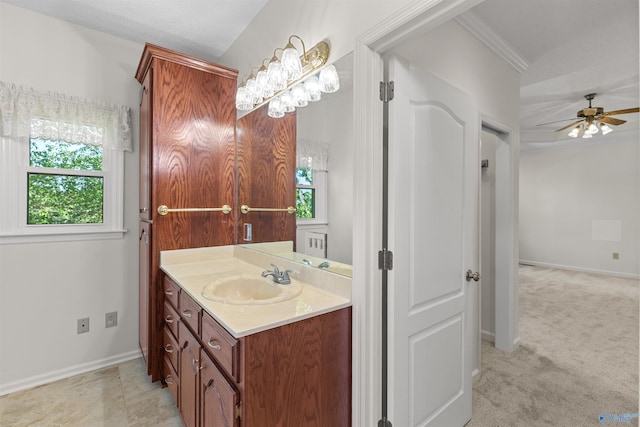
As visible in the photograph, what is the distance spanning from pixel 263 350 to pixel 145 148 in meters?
1.86

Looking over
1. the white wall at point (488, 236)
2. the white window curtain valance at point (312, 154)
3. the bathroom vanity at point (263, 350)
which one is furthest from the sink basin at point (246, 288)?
the white wall at point (488, 236)

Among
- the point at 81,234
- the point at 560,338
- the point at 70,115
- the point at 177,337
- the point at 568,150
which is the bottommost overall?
the point at 560,338

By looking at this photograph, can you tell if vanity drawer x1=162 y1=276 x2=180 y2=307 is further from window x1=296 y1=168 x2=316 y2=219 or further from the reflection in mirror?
window x1=296 y1=168 x2=316 y2=219

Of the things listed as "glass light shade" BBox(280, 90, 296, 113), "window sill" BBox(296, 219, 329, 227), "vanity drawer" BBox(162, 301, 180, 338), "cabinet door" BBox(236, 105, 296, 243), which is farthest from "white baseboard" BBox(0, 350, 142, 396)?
"glass light shade" BBox(280, 90, 296, 113)

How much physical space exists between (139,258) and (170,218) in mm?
684

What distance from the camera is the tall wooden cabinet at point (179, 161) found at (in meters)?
2.12

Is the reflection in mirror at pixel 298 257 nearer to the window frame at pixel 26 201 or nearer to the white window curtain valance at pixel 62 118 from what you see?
the window frame at pixel 26 201

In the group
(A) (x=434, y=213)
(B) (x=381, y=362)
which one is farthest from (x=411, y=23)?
(B) (x=381, y=362)

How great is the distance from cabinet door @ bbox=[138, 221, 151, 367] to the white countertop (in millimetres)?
187

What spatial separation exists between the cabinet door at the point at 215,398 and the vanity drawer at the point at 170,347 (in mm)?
493

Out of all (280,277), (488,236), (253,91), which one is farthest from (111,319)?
(488,236)

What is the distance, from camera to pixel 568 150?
6.32 meters

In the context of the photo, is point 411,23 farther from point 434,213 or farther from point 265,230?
point 265,230

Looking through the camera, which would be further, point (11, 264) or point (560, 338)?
point (560, 338)
